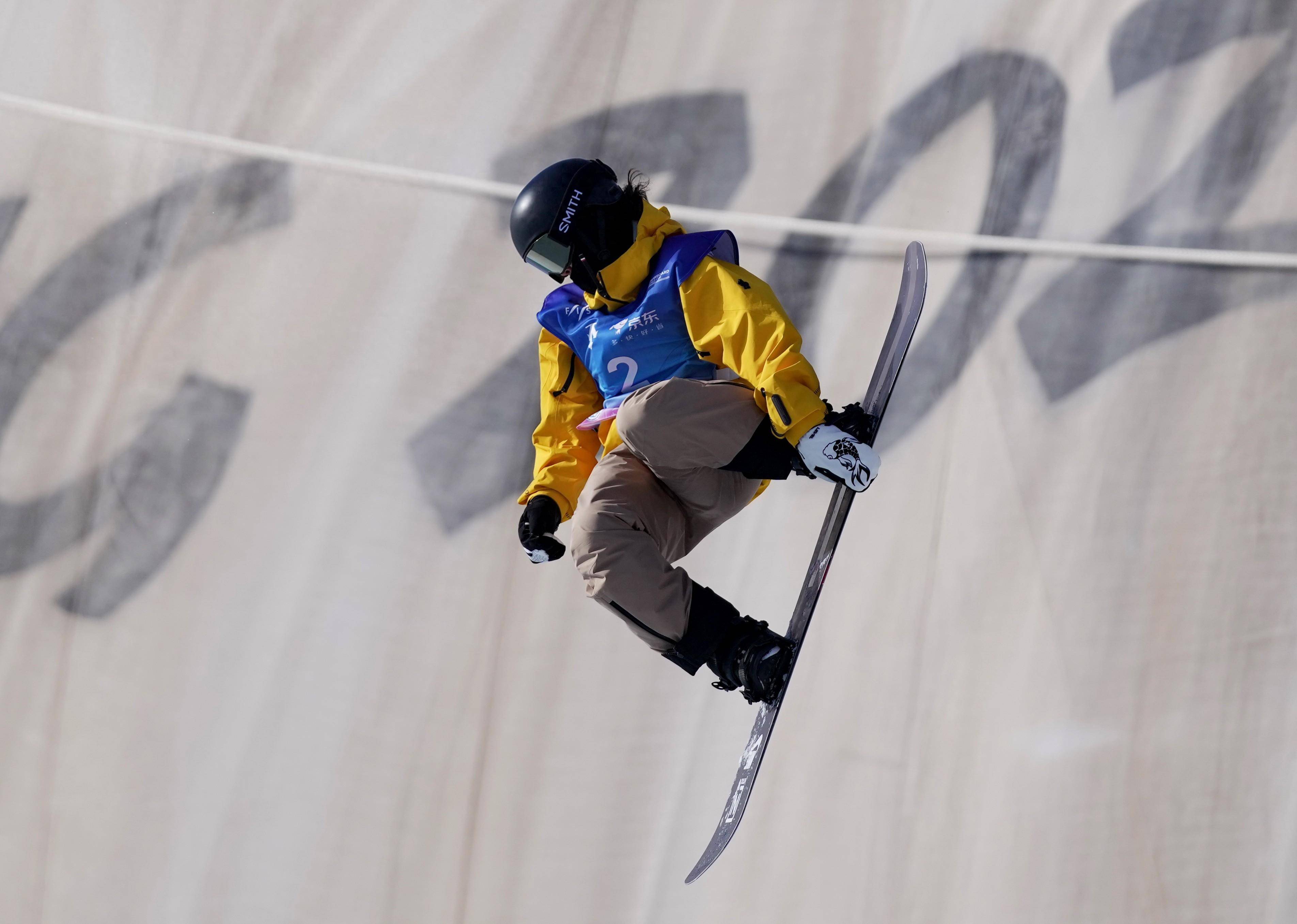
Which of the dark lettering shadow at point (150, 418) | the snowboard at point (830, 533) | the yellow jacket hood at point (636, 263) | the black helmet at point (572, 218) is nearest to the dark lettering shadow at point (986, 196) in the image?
the snowboard at point (830, 533)

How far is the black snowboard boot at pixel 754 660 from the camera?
2727 millimetres

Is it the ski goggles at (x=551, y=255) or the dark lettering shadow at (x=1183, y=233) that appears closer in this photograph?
the ski goggles at (x=551, y=255)

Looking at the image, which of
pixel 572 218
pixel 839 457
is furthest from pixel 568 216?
pixel 839 457

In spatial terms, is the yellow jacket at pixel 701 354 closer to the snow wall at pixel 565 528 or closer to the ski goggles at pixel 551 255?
the ski goggles at pixel 551 255

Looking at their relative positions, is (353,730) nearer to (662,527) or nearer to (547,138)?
(662,527)

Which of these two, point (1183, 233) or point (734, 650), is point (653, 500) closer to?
point (734, 650)

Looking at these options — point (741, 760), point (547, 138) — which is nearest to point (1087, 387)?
point (741, 760)

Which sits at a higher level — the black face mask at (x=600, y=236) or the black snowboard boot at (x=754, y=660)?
the black face mask at (x=600, y=236)

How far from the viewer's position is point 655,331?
2887mm

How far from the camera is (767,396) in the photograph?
262 cm

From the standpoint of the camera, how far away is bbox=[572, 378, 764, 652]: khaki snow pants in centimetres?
269

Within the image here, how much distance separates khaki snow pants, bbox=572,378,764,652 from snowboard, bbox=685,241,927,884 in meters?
0.29

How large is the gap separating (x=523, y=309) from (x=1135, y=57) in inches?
90.5

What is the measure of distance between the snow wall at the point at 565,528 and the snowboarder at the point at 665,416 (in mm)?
1072
